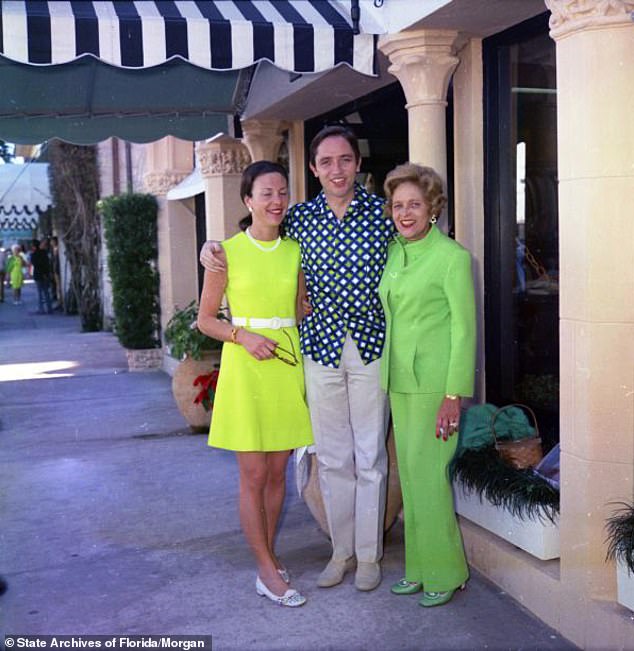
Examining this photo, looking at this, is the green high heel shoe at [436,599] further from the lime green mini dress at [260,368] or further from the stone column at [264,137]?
the stone column at [264,137]

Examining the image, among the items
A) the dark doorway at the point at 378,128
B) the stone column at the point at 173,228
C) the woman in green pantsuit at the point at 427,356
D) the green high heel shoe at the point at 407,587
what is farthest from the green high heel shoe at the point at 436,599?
the stone column at the point at 173,228

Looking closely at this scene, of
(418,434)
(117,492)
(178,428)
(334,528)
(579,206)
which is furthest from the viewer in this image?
(178,428)

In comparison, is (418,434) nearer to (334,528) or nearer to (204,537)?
(334,528)

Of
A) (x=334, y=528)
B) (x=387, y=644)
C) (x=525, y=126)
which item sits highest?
(x=525, y=126)

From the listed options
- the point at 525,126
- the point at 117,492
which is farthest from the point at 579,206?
the point at 117,492

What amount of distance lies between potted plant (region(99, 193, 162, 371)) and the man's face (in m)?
7.98

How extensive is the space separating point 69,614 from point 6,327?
51.1 feet

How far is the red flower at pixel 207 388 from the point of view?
7.02 meters

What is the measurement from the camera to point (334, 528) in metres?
3.98

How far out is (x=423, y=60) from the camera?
14.6 ft

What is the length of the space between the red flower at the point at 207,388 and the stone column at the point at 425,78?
3011 mm

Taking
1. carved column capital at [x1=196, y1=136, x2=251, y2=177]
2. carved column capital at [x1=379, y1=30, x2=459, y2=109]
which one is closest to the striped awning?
carved column capital at [x1=379, y1=30, x2=459, y2=109]

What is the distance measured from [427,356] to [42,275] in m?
19.6

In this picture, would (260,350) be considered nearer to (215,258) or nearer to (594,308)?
(215,258)
